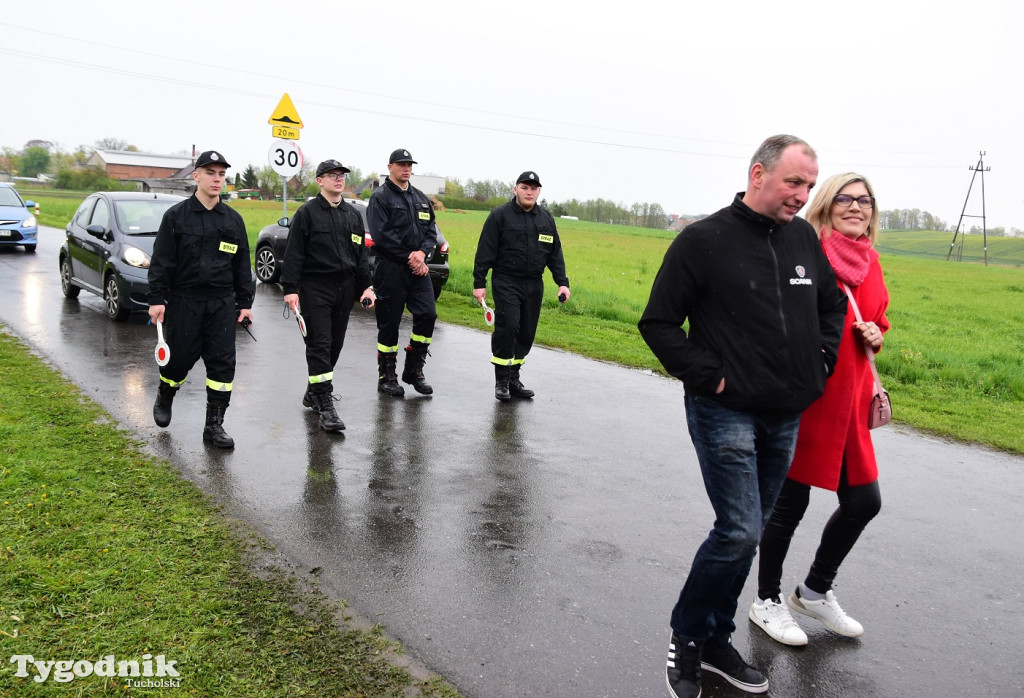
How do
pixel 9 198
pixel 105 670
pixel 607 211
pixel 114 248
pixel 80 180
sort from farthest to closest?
pixel 607 211, pixel 80 180, pixel 9 198, pixel 114 248, pixel 105 670

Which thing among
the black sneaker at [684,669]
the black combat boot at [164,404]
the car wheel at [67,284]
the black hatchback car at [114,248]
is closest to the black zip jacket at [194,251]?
the black combat boot at [164,404]

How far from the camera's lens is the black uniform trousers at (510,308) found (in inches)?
308

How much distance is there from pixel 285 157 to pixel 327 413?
11.5 metres

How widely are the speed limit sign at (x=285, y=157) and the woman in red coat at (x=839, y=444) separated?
14.4m

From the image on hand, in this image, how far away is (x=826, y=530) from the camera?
390 centimetres

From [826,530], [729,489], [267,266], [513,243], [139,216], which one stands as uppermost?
[513,243]

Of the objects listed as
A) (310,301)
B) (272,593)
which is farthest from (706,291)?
(310,301)

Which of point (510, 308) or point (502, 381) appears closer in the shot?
point (510, 308)

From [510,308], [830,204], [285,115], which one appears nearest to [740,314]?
[830,204]

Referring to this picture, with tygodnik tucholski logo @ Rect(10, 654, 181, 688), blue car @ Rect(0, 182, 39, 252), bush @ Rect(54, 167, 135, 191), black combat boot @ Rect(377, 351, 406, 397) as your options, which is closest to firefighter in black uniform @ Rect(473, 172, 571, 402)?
black combat boot @ Rect(377, 351, 406, 397)

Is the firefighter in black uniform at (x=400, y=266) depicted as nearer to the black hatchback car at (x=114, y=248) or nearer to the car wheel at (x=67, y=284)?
the black hatchback car at (x=114, y=248)

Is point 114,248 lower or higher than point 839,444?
lower

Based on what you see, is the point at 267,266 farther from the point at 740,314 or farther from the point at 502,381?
the point at 740,314

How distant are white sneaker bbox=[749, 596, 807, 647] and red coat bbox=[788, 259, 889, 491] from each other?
0.64 meters
